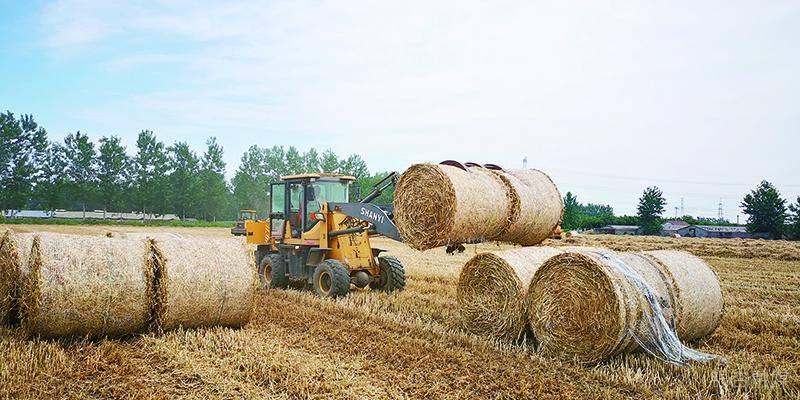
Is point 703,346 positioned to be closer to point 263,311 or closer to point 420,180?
point 420,180

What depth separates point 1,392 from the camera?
5125 mm

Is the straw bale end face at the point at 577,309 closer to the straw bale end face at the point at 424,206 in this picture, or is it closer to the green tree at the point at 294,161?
the straw bale end face at the point at 424,206

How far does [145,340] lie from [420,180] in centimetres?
363

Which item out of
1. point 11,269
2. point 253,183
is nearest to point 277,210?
point 11,269

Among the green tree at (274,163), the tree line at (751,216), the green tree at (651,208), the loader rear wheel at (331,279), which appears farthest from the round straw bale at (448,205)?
the green tree at (274,163)

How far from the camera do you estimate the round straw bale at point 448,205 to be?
6820 mm

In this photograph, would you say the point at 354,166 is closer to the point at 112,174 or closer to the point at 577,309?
the point at 112,174

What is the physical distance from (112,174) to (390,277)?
57645 mm

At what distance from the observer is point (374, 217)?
361 inches

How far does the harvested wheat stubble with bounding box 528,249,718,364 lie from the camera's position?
20.8 feet

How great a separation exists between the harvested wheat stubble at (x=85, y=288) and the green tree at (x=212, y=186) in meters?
57.2

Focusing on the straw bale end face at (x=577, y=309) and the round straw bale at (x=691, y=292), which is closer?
the straw bale end face at (x=577, y=309)

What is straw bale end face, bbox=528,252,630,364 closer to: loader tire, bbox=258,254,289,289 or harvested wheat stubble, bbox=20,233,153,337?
harvested wheat stubble, bbox=20,233,153,337

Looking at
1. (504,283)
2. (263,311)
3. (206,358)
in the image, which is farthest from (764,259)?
(206,358)
